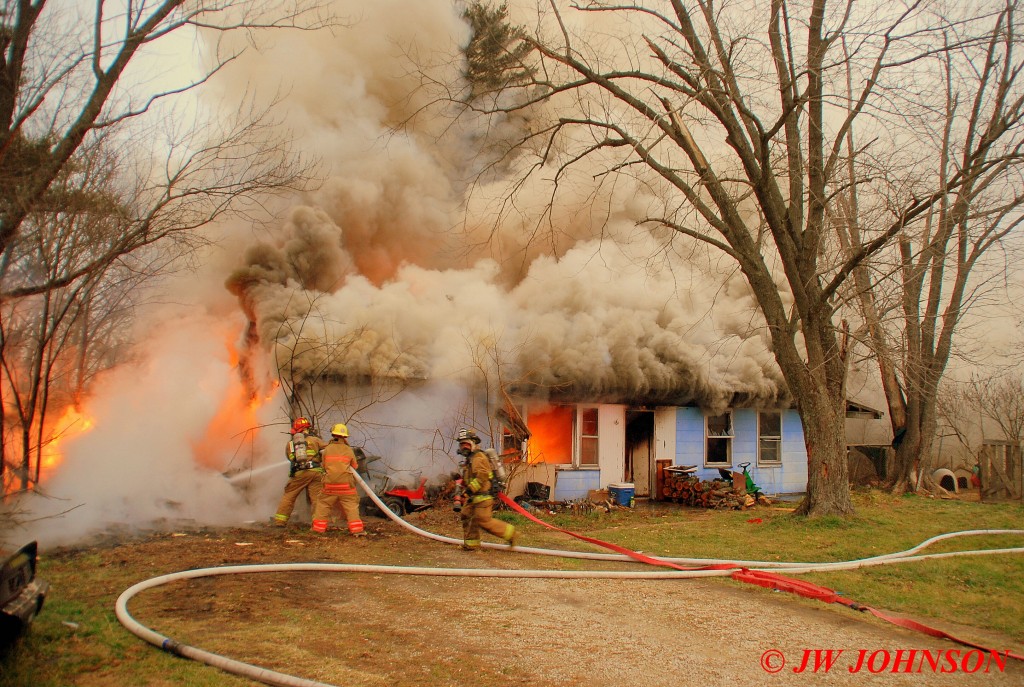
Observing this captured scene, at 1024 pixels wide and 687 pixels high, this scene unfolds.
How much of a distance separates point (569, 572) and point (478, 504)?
1628 millimetres

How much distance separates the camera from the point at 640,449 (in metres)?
17.0

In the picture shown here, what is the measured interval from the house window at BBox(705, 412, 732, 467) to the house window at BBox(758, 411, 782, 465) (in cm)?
111

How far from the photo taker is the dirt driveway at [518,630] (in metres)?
4.32

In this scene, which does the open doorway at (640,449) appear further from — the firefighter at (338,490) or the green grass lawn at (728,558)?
the firefighter at (338,490)

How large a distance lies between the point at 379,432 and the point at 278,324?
2563mm

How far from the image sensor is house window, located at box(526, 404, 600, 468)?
49.1ft

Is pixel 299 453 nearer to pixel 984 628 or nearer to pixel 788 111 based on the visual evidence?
pixel 984 628

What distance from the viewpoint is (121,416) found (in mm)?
11469

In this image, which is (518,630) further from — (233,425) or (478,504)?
(233,425)

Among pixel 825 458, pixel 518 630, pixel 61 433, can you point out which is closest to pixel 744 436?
pixel 825 458

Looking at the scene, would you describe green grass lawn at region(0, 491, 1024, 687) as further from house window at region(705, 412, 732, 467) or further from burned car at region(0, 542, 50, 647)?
house window at region(705, 412, 732, 467)

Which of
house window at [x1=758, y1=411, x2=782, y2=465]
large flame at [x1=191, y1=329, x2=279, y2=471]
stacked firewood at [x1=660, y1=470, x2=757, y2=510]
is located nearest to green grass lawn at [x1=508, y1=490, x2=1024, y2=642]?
stacked firewood at [x1=660, y1=470, x2=757, y2=510]

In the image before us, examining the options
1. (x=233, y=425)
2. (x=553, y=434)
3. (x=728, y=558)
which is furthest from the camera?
(x=553, y=434)

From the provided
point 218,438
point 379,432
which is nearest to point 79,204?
point 218,438
